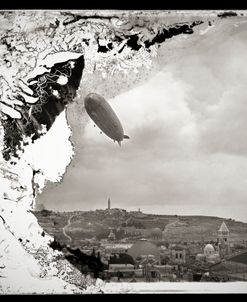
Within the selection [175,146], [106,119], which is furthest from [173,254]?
[106,119]

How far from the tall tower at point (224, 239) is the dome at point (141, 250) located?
412 mm

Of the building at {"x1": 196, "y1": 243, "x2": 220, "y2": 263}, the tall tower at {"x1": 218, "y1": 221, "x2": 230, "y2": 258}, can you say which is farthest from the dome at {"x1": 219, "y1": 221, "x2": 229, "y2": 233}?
the building at {"x1": 196, "y1": 243, "x2": 220, "y2": 263}

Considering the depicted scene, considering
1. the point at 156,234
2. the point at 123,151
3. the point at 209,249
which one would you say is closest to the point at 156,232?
the point at 156,234

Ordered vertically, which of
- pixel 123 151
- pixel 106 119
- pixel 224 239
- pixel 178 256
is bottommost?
pixel 178 256

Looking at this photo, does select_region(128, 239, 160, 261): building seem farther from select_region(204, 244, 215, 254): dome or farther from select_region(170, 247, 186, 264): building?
select_region(204, 244, 215, 254): dome

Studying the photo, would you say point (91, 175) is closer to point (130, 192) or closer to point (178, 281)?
point (130, 192)

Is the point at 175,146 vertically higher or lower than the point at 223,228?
higher

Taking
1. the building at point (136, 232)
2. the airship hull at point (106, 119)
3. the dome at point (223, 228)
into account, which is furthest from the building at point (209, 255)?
the airship hull at point (106, 119)

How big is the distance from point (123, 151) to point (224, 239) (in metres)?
0.87

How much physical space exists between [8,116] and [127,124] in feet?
2.61

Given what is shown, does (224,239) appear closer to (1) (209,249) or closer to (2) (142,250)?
(1) (209,249)

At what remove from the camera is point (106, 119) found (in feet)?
10.6

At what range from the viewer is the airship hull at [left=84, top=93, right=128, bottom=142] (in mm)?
3223
